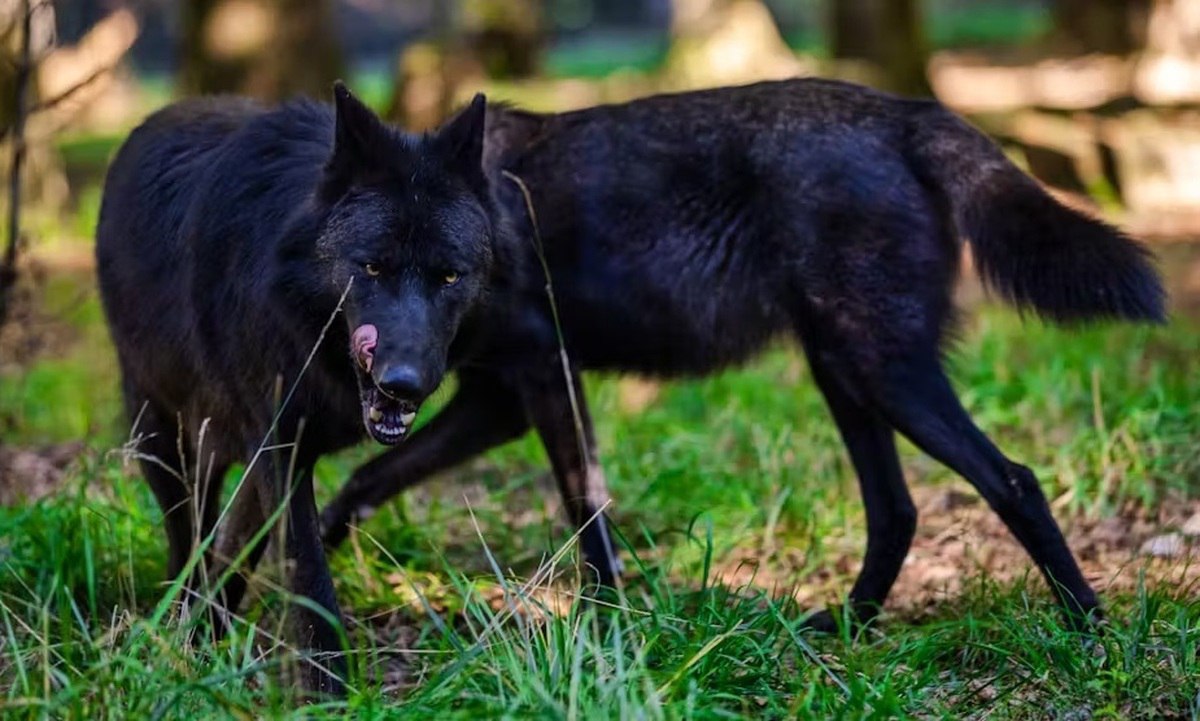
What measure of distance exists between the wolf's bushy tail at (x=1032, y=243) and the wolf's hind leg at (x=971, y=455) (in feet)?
1.21

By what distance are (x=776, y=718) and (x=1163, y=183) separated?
877 centimetres

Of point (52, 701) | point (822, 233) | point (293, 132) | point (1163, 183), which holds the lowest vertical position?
point (1163, 183)

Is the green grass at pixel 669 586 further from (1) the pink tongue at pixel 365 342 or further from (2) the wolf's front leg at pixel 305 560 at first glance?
(1) the pink tongue at pixel 365 342

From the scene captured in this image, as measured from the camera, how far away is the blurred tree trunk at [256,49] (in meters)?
9.55

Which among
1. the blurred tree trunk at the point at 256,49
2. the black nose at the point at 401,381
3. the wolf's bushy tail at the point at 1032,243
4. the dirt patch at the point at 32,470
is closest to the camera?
the black nose at the point at 401,381

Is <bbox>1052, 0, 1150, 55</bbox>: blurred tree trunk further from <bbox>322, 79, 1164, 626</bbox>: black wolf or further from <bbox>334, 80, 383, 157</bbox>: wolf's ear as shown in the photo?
<bbox>334, 80, 383, 157</bbox>: wolf's ear

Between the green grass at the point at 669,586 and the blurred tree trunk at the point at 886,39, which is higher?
the blurred tree trunk at the point at 886,39

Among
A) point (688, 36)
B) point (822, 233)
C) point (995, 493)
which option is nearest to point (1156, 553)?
point (995, 493)

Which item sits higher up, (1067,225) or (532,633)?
(1067,225)

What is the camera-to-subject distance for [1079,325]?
447 centimetres

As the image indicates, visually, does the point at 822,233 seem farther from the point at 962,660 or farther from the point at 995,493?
the point at 962,660

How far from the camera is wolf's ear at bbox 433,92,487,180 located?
3773 mm

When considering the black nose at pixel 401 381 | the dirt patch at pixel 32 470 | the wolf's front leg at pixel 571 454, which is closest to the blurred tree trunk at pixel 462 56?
the dirt patch at pixel 32 470

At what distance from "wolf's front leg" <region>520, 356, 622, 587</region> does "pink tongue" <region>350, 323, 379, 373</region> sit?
122 centimetres
